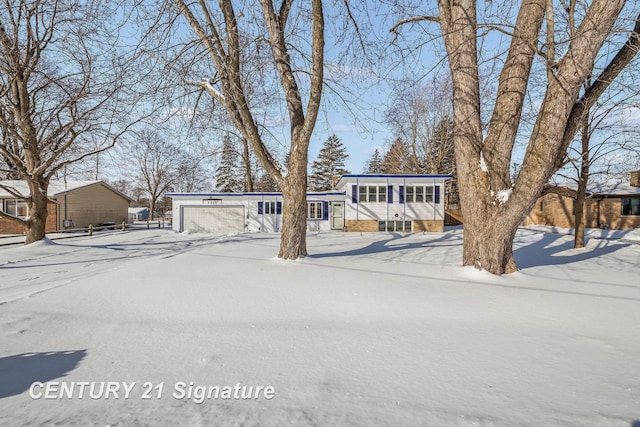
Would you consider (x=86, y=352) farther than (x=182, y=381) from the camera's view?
Yes

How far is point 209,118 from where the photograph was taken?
31.0 feet

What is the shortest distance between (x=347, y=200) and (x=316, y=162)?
24008 mm

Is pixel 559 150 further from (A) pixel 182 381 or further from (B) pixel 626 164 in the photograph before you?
(B) pixel 626 164

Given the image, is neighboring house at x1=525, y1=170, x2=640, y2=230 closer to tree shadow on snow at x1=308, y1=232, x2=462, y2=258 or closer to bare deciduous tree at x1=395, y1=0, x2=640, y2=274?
tree shadow on snow at x1=308, y1=232, x2=462, y2=258

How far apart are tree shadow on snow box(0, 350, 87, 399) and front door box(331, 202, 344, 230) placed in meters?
20.3

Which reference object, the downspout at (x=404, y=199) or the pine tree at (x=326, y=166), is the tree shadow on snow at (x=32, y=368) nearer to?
the downspout at (x=404, y=199)

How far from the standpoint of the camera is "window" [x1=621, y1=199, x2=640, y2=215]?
22.5m

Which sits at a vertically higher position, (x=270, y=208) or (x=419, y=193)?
(x=419, y=193)

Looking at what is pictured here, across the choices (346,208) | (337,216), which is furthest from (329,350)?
(337,216)

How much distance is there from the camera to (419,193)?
21094 millimetres

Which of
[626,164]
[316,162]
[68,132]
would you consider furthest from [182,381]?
[316,162]

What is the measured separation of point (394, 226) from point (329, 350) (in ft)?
62.8

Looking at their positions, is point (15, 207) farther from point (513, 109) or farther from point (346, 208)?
point (513, 109)

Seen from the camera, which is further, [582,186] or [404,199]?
[404,199]
